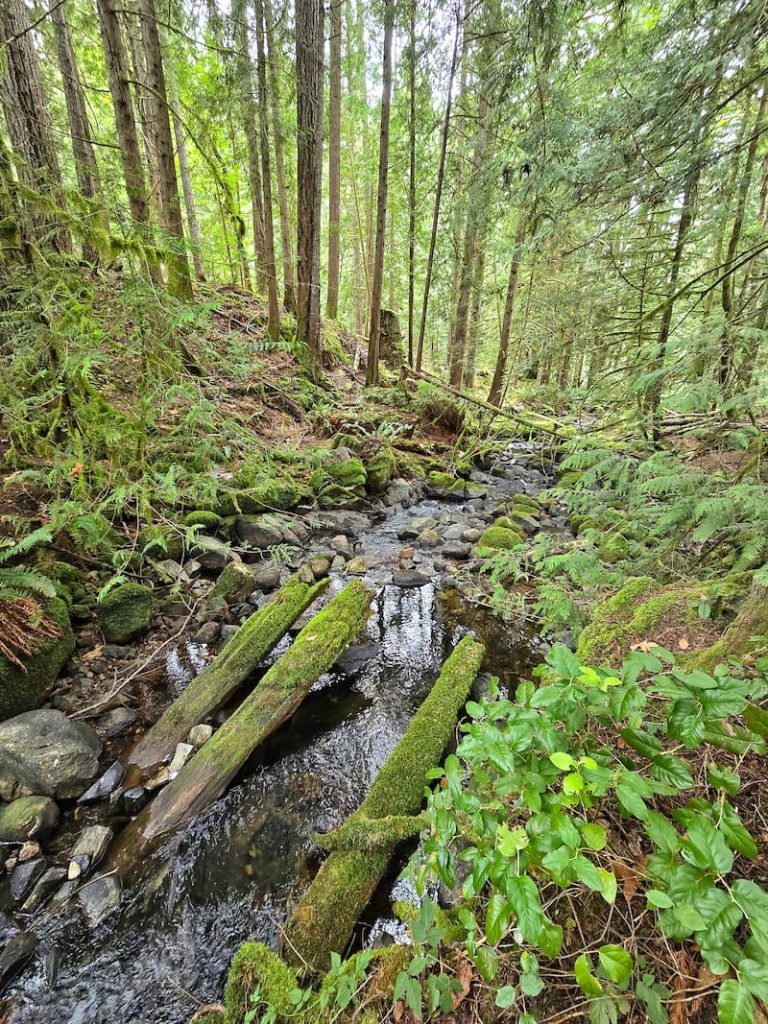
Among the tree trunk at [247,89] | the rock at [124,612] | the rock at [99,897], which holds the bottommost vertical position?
the rock at [99,897]

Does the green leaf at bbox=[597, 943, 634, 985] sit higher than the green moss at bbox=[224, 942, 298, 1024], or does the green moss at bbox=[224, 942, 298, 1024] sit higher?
the green leaf at bbox=[597, 943, 634, 985]

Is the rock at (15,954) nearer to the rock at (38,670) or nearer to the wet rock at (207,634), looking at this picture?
the rock at (38,670)

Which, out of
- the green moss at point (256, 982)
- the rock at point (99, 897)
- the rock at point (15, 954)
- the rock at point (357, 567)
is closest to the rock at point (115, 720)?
the rock at point (99, 897)

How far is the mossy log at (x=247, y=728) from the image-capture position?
2.73 metres

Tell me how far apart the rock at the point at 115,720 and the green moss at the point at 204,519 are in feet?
7.88

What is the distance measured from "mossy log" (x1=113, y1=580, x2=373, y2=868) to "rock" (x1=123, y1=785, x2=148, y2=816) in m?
0.09

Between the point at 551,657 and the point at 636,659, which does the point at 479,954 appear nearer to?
the point at 551,657

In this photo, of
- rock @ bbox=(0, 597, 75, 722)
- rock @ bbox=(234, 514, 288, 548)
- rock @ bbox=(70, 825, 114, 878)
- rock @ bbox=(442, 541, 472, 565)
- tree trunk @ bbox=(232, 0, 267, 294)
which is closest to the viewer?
rock @ bbox=(70, 825, 114, 878)

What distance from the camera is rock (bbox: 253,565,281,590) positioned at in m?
5.22

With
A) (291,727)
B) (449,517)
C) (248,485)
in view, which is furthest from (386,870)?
(449,517)

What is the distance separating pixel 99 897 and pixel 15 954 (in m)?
0.36

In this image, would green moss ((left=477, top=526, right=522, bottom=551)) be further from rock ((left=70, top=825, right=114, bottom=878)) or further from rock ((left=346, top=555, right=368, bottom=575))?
rock ((left=70, top=825, right=114, bottom=878))

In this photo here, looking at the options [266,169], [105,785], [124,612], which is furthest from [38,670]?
[266,169]

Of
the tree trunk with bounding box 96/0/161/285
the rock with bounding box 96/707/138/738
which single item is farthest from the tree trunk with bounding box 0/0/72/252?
the rock with bounding box 96/707/138/738
